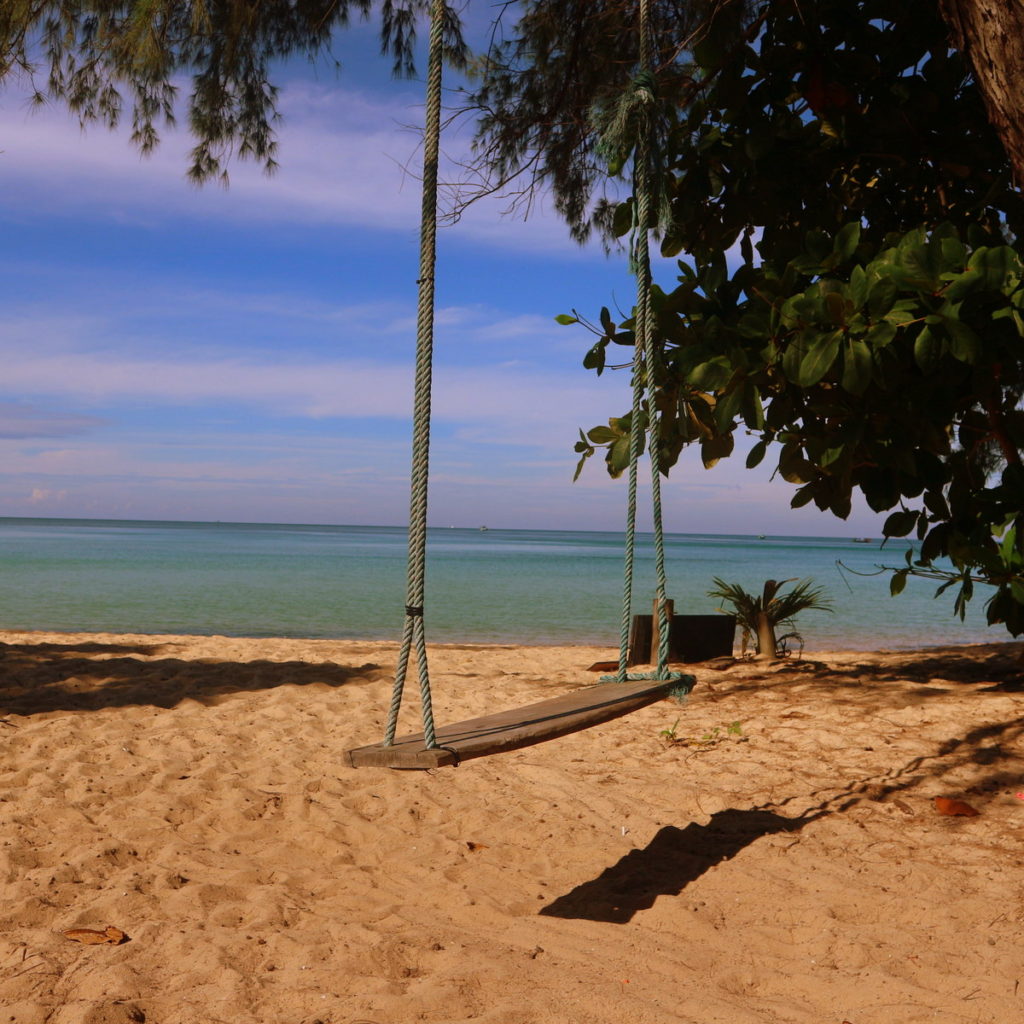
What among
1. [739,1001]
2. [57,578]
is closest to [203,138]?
[739,1001]

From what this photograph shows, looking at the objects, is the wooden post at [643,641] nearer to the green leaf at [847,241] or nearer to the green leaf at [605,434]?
the green leaf at [605,434]

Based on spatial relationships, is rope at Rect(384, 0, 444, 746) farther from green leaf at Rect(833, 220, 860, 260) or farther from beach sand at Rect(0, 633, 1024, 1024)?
green leaf at Rect(833, 220, 860, 260)

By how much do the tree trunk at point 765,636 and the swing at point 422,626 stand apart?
161 inches

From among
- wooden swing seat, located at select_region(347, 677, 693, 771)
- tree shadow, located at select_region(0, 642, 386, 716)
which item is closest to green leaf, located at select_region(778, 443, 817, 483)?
wooden swing seat, located at select_region(347, 677, 693, 771)

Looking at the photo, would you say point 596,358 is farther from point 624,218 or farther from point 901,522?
point 901,522

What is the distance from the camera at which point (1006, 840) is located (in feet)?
11.0

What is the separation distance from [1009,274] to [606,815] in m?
2.44

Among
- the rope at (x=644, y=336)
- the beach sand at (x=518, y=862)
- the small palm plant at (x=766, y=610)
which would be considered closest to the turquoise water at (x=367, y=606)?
the small palm plant at (x=766, y=610)

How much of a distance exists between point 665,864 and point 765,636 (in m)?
4.17

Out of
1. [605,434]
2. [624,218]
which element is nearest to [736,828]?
[605,434]

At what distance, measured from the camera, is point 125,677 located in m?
6.00

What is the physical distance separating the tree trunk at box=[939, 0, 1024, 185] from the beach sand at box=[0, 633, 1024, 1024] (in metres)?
2.29

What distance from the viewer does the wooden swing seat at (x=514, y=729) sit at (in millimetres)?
2195

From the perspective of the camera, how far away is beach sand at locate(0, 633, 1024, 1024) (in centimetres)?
216
